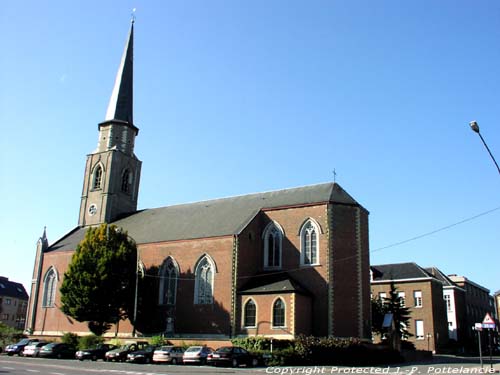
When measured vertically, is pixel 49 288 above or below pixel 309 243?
below

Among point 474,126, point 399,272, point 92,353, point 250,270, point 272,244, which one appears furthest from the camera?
point 399,272

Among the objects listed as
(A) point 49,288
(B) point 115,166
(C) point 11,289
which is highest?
(B) point 115,166

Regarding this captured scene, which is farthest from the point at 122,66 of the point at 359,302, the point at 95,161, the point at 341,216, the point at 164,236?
the point at 359,302

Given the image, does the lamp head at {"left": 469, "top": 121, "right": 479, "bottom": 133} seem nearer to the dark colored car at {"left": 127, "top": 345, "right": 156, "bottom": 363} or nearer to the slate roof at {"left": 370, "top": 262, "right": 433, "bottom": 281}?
the dark colored car at {"left": 127, "top": 345, "right": 156, "bottom": 363}

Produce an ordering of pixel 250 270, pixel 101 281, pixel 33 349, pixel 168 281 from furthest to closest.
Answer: pixel 168 281 < pixel 250 270 < pixel 101 281 < pixel 33 349

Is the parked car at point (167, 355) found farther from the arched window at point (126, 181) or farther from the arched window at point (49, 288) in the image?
the arched window at point (126, 181)

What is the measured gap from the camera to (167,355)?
2858 centimetres

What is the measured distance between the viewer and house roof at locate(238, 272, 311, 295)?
3512 centimetres

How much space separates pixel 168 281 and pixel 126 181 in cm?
1628

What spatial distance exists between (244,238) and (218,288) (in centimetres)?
431

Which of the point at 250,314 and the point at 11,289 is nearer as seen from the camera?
the point at 250,314

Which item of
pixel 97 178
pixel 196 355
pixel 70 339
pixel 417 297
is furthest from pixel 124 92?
pixel 417 297

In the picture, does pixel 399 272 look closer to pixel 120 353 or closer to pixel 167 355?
pixel 167 355

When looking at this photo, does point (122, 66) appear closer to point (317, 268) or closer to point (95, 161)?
point (95, 161)
